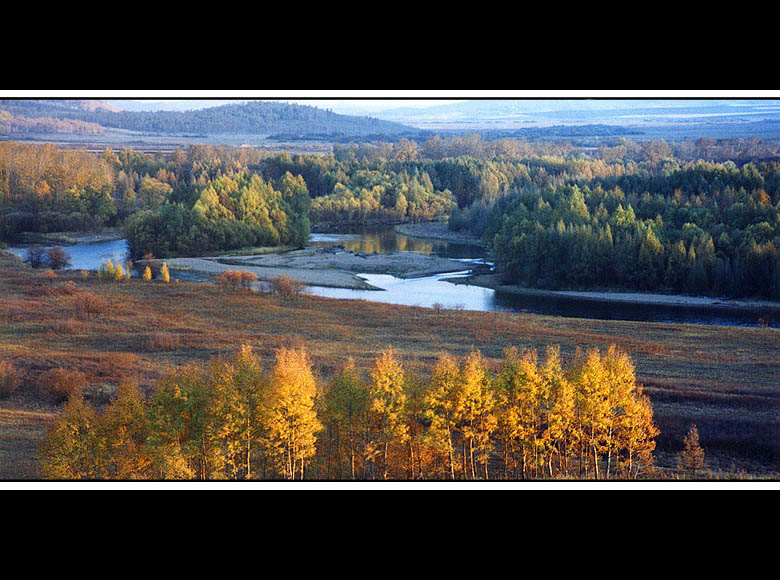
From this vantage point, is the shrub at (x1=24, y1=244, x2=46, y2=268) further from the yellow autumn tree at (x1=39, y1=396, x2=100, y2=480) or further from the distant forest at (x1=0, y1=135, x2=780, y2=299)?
the yellow autumn tree at (x1=39, y1=396, x2=100, y2=480)

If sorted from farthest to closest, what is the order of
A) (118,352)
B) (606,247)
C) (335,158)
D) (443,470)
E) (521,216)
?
(521,216) → (606,247) → (335,158) → (118,352) → (443,470)

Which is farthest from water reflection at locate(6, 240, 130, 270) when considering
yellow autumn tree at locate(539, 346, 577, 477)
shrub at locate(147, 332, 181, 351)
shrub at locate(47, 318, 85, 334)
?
yellow autumn tree at locate(539, 346, 577, 477)

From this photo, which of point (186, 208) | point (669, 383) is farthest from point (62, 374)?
point (669, 383)

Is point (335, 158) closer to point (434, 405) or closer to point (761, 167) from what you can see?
point (434, 405)

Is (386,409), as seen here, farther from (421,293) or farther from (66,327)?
(421,293)

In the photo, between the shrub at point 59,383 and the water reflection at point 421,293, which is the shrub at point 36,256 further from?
the water reflection at point 421,293

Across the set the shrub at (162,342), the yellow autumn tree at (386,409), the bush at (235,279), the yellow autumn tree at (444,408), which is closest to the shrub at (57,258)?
the shrub at (162,342)

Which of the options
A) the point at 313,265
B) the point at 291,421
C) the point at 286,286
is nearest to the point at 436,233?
the point at 313,265
